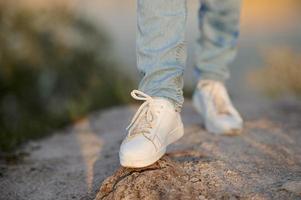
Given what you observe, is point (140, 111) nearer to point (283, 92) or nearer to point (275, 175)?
point (275, 175)

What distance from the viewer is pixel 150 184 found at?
1741 millimetres

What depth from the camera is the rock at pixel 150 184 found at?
1711 mm

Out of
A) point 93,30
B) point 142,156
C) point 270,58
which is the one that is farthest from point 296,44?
point 142,156

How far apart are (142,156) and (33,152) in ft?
3.15

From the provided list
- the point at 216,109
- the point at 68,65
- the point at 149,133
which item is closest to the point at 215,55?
the point at 216,109

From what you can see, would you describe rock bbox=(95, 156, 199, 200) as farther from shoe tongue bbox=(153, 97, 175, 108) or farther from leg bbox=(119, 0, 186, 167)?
shoe tongue bbox=(153, 97, 175, 108)

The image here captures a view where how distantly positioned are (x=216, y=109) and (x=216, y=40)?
31 centimetres

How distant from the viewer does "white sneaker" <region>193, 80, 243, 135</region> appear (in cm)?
244

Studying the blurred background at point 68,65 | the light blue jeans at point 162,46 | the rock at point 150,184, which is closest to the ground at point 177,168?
the rock at point 150,184

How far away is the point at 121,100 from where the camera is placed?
3.98 meters

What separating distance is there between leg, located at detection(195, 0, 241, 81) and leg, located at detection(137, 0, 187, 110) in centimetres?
64

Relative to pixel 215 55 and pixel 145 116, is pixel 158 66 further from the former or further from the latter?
pixel 215 55

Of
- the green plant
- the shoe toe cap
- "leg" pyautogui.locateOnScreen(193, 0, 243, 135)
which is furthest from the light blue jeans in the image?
the green plant

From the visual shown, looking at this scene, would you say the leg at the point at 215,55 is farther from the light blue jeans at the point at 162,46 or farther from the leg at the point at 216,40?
the light blue jeans at the point at 162,46
